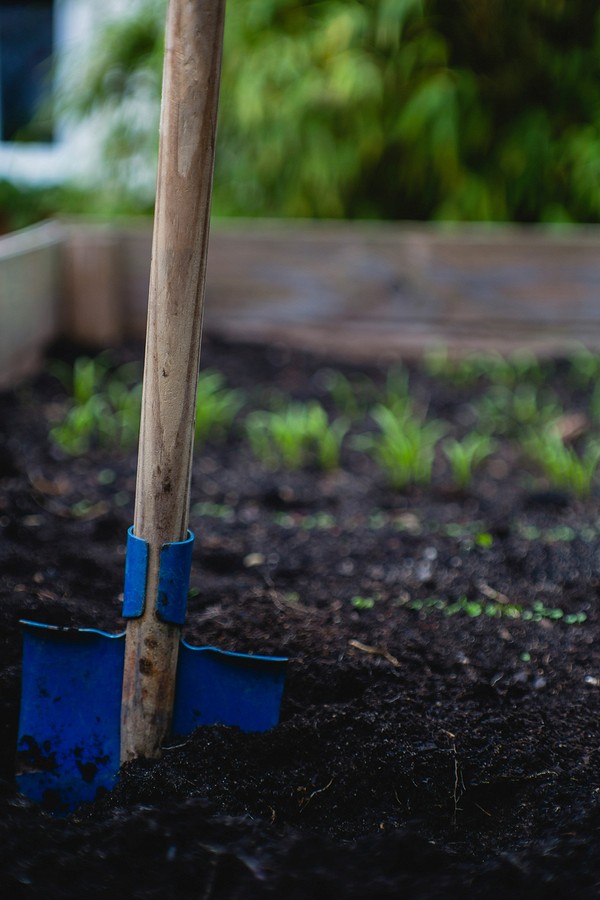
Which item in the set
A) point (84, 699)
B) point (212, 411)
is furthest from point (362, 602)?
point (212, 411)

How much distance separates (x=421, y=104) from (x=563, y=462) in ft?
6.44

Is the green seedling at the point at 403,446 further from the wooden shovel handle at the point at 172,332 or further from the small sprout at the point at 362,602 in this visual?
the wooden shovel handle at the point at 172,332

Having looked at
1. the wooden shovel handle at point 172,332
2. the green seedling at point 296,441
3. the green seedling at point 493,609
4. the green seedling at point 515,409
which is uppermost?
the wooden shovel handle at point 172,332

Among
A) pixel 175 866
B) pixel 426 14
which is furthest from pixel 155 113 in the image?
pixel 175 866

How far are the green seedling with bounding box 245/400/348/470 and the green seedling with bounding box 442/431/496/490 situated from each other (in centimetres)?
32

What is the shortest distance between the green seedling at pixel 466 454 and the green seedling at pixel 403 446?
0.06 metres

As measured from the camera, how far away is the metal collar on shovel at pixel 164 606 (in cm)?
104

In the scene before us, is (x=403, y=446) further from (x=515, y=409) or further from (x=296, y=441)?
(x=515, y=409)

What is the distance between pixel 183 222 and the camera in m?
1.06

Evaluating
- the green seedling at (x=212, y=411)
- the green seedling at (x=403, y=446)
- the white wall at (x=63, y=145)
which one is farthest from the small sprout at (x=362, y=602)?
the white wall at (x=63, y=145)

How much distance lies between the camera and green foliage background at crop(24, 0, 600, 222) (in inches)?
148

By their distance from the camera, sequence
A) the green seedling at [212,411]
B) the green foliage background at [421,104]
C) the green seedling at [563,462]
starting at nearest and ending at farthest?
the green seedling at [563,462] < the green seedling at [212,411] < the green foliage background at [421,104]

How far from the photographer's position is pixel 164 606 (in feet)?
3.84

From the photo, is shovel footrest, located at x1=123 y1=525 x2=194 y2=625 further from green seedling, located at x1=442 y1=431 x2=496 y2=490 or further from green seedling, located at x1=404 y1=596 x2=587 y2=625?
green seedling, located at x1=442 y1=431 x2=496 y2=490
